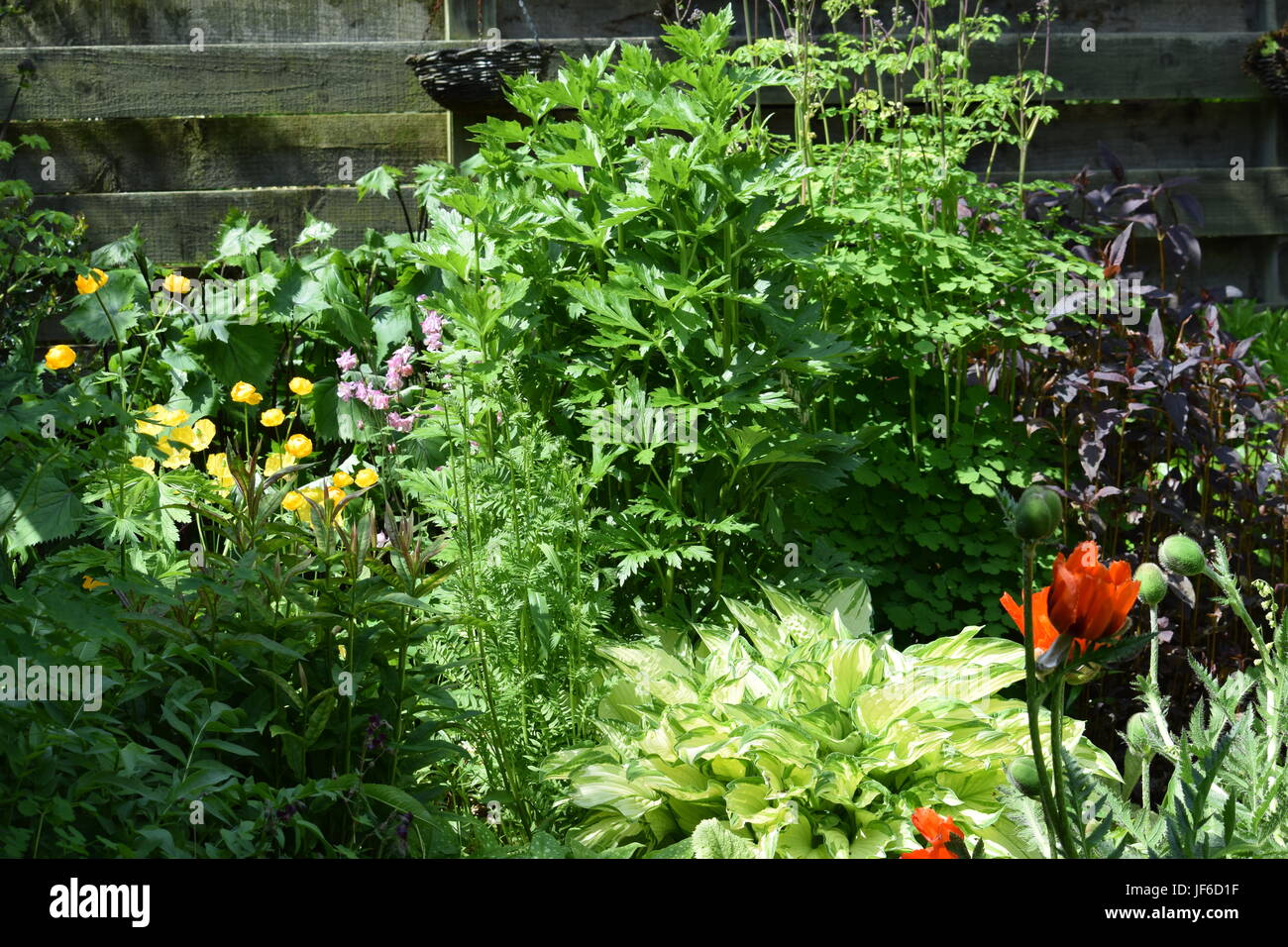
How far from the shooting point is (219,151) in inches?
173

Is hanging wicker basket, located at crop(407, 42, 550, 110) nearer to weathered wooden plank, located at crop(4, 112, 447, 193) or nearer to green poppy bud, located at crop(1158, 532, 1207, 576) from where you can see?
weathered wooden plank, located at crop(4, 112, 447, 193)

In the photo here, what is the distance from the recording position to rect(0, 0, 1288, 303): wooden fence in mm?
4340

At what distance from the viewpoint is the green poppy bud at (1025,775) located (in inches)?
45.5

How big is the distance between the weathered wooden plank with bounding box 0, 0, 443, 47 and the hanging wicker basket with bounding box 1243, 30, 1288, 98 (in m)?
3.13

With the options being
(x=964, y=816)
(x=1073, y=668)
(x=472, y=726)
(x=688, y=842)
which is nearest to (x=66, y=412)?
(x=472, y=726)

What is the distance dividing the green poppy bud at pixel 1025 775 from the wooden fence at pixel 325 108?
3.64 m

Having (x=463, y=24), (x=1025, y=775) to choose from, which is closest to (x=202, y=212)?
(x=463, y=24)

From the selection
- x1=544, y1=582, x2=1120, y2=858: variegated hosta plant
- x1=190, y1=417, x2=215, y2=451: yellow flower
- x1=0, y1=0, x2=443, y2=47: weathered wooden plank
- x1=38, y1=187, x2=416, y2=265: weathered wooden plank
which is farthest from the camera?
x1=0, y1=0, x2=443, y2=47: weathered wooden plank

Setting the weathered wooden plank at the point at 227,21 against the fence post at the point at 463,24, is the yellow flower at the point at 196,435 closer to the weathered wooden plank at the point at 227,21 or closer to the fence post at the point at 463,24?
the fence post at the point at 463,24

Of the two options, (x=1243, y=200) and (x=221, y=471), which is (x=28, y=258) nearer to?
(x=221, y=471)

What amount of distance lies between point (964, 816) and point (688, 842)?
501 millimetres

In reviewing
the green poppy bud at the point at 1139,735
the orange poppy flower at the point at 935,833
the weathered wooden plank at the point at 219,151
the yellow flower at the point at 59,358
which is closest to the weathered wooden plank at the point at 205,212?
the weathered wooden plank at the point at 219,151

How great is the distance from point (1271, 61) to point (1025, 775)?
4236 mm

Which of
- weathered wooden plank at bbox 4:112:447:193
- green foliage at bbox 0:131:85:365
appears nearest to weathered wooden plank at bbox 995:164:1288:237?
weathered wooden plank at bbox 4:112:447:193
